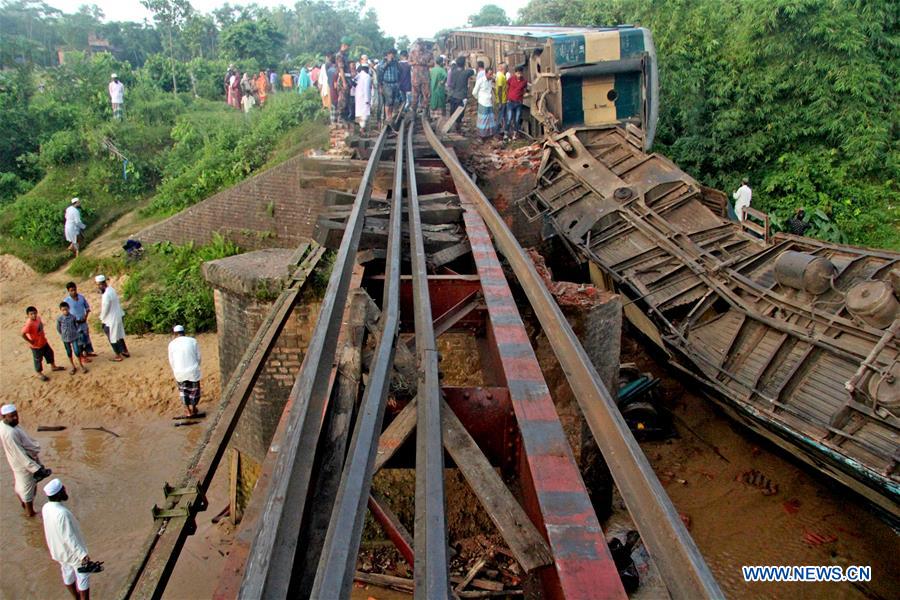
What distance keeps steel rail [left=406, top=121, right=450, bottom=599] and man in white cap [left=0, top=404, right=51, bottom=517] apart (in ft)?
16.7

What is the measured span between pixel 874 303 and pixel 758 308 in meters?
1.38

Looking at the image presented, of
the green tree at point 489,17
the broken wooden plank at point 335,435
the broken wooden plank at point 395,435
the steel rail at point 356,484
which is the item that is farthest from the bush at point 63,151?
the green tree at point 489,17

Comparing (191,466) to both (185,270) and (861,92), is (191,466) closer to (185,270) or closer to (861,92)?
(185,270)

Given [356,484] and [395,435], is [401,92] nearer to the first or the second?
[395,435]

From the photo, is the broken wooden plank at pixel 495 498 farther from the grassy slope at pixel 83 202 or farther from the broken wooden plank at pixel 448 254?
the grassy slope at pixel 83 202

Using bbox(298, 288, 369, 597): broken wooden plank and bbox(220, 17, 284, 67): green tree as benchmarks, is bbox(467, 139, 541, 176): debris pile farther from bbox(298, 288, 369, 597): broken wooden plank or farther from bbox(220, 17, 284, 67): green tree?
bbox(220, 17, 284, 67): green tree

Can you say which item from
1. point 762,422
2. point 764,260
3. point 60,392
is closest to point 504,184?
point 764,260

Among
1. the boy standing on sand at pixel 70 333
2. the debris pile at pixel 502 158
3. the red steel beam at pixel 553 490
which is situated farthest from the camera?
the debris pile at pixel 502 158

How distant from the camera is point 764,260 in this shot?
28.1 feet

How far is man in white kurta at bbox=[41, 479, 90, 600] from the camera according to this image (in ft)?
18.2

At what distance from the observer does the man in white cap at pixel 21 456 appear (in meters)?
6.73

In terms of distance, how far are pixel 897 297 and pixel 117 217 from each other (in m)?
15.7

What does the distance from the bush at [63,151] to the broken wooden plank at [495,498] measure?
17903 millimetres

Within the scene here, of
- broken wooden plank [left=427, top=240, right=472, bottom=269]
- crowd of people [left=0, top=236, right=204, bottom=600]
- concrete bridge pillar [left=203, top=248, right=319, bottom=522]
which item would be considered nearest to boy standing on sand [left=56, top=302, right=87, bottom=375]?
crowd of people [left=0, top=236, right=204, bottom=600]
